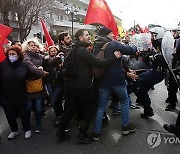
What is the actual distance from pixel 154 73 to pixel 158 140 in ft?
4.16

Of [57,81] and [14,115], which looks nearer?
[14,115]

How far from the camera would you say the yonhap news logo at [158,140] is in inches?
153

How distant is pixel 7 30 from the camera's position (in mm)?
4449

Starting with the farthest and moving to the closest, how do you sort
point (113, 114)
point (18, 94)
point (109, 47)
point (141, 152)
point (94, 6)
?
1. point (113, 114)
2. point (94, 6)
3. point (18, 94)
4. point (109, 47)
5. point (141, 152)

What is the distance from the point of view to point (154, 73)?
473 centimetres

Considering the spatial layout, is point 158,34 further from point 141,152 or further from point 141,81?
point 141,152

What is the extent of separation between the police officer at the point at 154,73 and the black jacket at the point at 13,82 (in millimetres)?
2131

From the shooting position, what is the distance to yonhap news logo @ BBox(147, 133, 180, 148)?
388 centimetres

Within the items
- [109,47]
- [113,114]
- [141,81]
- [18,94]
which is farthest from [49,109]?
[109,47]

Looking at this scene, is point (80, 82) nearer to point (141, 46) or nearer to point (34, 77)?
point (34, 77)

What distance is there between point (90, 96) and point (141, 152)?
1.10 metres

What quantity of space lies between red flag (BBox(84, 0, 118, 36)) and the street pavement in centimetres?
181

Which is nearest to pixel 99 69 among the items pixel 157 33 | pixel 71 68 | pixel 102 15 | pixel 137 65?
pixel 71 68

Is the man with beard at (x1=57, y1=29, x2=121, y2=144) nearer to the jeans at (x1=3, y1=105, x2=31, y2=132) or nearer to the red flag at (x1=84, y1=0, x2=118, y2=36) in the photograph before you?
the jeans at (x1=3, y1=105, x2=31, y2=132)
